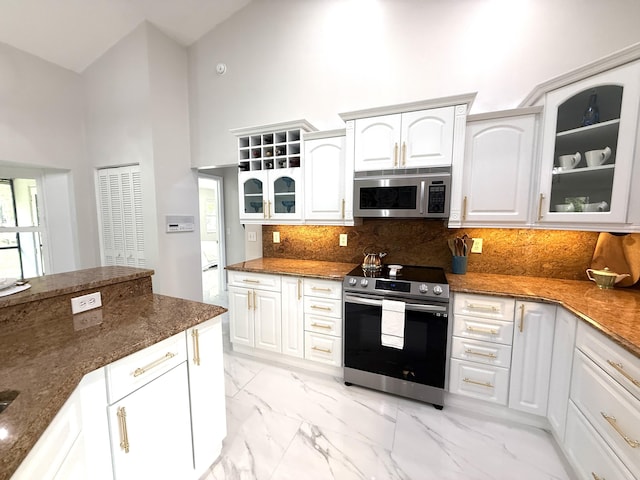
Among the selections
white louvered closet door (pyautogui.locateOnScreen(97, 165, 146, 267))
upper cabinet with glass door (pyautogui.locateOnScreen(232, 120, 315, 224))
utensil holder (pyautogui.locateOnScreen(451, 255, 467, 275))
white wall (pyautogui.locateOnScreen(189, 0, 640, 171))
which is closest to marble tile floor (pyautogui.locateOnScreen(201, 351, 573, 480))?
utensil holder (pyautogui.locateOnScreen(451, 255, 467, 275))

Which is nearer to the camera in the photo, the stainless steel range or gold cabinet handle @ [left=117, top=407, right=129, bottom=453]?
gold cabinet handle @ [left=117, top=407, right=129, bottom=453]

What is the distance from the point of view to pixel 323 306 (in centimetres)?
223

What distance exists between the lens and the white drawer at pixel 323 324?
2.21m

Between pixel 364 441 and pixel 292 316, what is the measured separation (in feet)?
3.47

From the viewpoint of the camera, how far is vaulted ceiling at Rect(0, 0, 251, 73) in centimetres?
246

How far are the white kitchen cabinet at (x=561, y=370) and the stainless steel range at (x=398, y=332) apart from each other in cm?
61

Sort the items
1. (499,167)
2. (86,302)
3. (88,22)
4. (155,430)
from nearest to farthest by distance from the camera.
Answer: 1. (155,430)
2. (86,302)
3. (499,167)
4. (88,22)

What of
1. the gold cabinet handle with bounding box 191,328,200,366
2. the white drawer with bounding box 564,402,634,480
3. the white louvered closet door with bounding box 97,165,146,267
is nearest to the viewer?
the white drawer with bounding box 564,402,634,480

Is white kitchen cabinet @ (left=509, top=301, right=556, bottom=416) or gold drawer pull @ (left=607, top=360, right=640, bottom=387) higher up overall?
gold drawer pull @ (left=607, top=360, right=640, bottom=387)

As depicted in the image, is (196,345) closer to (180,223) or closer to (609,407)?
(609,407)

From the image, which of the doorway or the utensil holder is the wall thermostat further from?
the utensil holder

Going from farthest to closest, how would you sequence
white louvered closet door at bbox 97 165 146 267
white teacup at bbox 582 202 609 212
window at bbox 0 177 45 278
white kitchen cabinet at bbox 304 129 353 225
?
white louvered closet door at bbox 97 165 146 267 → window at bbox 0 177 45 278 → white kitchen cabinet at bbox 304 129 353 225 → white teacup at bbox 582 202 609 212

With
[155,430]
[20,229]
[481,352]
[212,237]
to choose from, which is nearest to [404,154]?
[481,352]

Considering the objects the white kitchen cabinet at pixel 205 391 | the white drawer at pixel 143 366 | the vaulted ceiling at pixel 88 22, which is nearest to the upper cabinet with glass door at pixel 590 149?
the white kitchen cabinet at pixel 205 391
